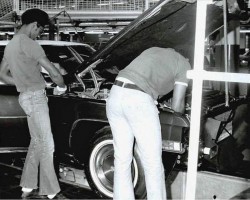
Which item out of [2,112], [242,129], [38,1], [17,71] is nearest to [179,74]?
[17,71]

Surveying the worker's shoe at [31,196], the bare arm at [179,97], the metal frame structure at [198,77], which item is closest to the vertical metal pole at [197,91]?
the metal frame structure at [198,77]

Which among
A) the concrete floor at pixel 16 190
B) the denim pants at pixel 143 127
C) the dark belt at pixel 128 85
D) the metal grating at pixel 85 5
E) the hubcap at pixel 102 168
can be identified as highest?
the metal grating at pixel 85 5

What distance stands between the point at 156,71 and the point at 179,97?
34cm

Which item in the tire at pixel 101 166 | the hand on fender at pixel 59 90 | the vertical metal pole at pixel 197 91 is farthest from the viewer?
the hand on fender at pixel 59 90

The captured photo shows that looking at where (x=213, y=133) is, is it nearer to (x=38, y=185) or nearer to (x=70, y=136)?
(x=70, y=136)

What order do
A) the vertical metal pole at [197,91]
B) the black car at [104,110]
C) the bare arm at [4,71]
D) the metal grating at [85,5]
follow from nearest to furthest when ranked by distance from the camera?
1. the vertical metal pole at [197,91]
2. the black car at [104,110]
3. the bare arm at [4,71]
4. the metal grating at [85,5]

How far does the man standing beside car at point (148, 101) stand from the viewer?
11.2ft

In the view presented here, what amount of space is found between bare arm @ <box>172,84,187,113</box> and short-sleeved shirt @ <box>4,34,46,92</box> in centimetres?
161

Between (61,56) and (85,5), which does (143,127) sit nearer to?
(61,56)

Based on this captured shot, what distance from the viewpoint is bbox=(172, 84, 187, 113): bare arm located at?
3.50m

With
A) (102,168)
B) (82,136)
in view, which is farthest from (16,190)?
(102,168)

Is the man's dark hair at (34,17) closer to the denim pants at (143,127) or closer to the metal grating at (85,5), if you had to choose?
the denim pants at (143,127)

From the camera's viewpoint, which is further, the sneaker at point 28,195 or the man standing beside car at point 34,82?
the sneaker at point 28,195

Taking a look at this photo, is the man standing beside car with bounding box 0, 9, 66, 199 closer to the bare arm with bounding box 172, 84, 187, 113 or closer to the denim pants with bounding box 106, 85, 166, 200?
the denim pants with bounding box 106, 85, 166, 200
